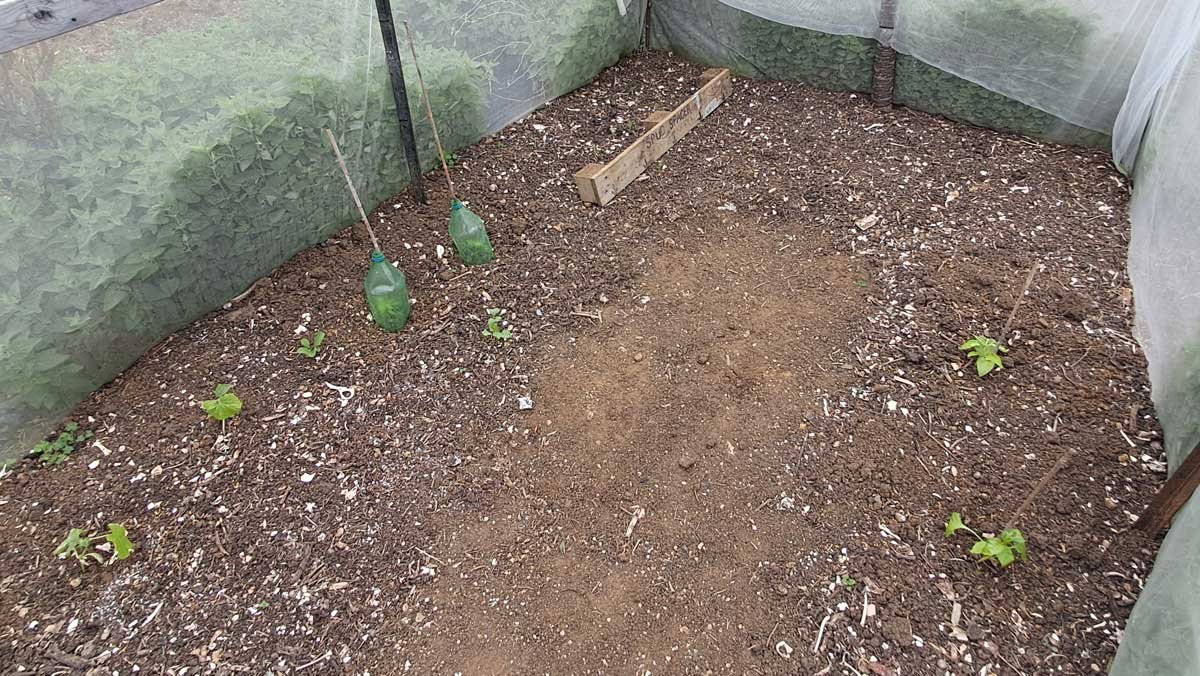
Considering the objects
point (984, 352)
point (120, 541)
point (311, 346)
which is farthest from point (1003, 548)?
point (120, 541)

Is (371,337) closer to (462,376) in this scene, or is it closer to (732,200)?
(462,376)

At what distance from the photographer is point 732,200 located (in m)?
3.76

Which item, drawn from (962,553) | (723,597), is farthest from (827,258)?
(723,597)

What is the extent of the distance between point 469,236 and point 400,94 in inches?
30.9

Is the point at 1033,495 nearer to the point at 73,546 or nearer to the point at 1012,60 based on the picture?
the point at 1012,60

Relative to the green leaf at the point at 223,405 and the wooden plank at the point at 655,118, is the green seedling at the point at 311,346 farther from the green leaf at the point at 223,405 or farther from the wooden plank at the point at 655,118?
the wooden plank at the point at 655,118

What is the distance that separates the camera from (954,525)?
7.38 ft

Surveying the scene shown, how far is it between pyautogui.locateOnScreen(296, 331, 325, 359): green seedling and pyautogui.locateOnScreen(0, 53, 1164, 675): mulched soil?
47 mm

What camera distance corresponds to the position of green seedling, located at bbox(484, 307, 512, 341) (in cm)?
305

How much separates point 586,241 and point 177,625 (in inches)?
91.7

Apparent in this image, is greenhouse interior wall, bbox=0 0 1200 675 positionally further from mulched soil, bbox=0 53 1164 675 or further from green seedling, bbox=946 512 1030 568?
green seedling, bbox=946 512 1030 568

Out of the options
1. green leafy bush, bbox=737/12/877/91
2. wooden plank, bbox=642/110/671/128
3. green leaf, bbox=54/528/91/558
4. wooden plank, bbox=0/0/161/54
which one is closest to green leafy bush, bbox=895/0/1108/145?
green leafy bush, bbox=737/12/877/91

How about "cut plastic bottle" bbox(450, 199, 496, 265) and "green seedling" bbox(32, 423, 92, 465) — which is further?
"cut plastic bottle" bbox(450, 199, 496, 265)

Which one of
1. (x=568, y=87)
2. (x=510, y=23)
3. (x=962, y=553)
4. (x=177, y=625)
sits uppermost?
(x=510, y=23)
